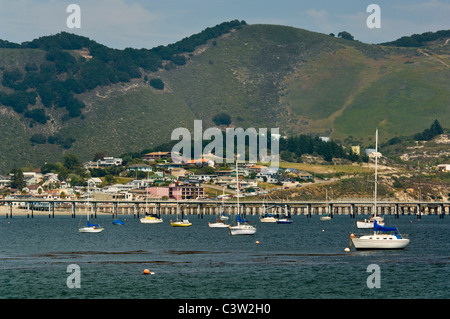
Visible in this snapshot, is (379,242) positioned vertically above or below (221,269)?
above

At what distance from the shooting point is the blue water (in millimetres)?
68438

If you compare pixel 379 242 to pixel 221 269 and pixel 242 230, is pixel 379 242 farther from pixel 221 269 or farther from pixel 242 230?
pixel 242 230

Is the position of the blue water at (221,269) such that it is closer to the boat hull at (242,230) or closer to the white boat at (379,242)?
the white boat at (379,242)

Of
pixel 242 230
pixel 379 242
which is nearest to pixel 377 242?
pixel 379 242

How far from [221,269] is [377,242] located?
25373 millimetres

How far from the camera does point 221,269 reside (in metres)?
82.4

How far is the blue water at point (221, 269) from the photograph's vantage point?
2694 inches

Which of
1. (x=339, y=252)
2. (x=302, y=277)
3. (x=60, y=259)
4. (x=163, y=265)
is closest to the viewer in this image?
(x=302, y=277)

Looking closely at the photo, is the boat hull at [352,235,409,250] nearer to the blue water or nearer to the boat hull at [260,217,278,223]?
the blue water

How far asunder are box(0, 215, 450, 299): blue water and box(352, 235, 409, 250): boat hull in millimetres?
1339
